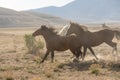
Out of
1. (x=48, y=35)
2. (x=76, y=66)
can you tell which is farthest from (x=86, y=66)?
(x=48, y=35)

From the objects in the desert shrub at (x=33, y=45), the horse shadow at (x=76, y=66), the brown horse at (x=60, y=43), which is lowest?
the desert shrub at (x=33, y=45)

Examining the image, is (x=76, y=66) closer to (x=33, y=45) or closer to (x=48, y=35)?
(x=48, y=35)

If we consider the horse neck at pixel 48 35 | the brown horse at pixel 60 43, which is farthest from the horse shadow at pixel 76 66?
the horse neck at pixel 48 35

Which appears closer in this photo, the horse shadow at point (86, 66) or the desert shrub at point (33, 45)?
the horse shadow at point (86, 66)

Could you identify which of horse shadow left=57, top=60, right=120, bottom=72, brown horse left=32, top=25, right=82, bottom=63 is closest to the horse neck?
brown horse left=32, top=25, right=82, bottom=63

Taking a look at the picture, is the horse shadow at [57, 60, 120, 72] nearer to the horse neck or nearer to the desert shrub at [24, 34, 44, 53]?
the horse neck

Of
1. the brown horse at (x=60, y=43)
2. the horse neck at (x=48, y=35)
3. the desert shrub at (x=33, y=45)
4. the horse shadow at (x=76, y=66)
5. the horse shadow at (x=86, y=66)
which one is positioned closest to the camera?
the horse shadow at (x=86, y=66)

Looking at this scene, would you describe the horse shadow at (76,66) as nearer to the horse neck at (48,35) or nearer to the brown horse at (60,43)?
the brown horse at (60,43)

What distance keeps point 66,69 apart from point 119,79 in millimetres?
3734

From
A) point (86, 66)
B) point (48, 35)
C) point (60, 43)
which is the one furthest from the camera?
point (48, 35)

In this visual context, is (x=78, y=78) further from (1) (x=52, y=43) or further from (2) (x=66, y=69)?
(1) (x=52, y=43)

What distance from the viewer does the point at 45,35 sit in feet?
64.4

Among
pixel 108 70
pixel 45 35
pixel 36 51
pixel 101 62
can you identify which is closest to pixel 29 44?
pixel 36 51

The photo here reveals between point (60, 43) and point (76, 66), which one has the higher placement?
point (60, 43)
